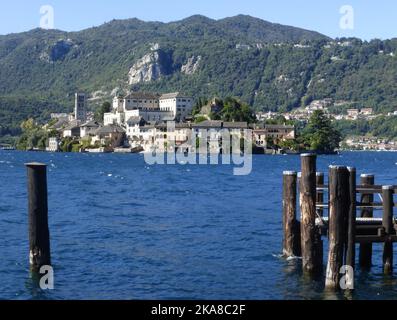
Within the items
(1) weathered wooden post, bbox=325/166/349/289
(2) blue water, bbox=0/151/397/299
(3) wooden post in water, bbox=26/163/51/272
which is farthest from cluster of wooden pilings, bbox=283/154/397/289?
(3) wooden post in water, bbox=26/163/51/272

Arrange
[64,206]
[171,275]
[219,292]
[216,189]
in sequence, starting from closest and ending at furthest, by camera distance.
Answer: [219,292] → [171,275] → [64,206] → [216,189]

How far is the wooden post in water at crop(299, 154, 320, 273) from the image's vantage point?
923 inches

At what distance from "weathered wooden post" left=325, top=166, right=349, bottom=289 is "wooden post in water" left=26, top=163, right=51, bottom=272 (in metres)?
8.43

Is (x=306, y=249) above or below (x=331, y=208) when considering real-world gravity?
below

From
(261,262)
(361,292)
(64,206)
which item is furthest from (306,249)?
(64,206)

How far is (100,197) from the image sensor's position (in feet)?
198

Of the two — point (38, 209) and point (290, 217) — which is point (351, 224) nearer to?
point (290, 217)

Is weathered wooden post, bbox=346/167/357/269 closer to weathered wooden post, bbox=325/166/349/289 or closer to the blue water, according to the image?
weathered wooden post, bbox=325/166/349/289

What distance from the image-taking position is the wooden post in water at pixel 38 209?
22.5 m

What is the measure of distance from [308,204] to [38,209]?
26.9ft

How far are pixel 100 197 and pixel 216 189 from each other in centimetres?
1429

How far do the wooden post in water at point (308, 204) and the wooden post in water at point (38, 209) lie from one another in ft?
25.7
